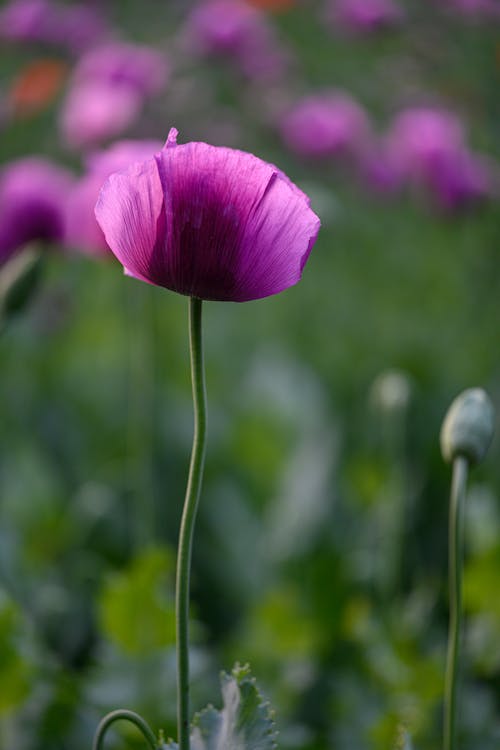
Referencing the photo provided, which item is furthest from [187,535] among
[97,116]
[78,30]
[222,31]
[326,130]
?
[78,30]

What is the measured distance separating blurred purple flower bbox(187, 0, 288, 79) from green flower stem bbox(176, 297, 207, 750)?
165 centimetres

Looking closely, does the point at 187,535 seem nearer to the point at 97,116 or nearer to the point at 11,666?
the point at 11,666

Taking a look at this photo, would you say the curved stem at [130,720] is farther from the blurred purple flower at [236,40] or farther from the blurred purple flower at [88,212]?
the blurred purple flower at [236,40]

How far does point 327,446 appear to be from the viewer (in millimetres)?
1235

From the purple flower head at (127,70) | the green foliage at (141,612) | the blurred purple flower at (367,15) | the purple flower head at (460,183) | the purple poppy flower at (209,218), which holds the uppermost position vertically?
the blurred purple flower at (367,15)

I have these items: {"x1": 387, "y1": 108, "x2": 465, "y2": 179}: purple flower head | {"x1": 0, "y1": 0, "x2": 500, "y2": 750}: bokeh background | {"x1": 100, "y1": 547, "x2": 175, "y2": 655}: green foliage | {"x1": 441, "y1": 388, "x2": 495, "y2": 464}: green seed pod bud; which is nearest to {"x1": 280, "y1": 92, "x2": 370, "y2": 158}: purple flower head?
{"x1": 0, "y1": 0, "x2": 500, "y2": 750}: bokeh background

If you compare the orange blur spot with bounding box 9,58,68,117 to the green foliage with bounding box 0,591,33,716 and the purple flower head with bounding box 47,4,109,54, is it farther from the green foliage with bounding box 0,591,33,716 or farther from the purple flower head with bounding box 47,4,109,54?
the green foliage with bounding box 0,591,33,716

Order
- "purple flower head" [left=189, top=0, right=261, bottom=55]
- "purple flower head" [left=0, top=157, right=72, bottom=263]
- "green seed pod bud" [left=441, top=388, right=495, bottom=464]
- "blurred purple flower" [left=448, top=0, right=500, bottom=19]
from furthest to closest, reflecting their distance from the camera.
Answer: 1. "purple flower head" [left=189, top=0, right=261, bottom=55]
2. "blurred purple flower" [left=448, top=0, right=500, bottom=19]
3. "purple flower head" [left=0, top=157, right=72, bottom=263]
4. "green seed pod bud" [left=441, top=388, right=495, bottom=464]

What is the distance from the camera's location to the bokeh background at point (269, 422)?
2.46 feet

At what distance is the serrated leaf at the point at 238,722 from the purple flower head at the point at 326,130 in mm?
1427

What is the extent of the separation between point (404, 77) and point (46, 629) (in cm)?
144

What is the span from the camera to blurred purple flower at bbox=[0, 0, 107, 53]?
2029 millimetres

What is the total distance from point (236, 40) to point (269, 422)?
98 centimetres

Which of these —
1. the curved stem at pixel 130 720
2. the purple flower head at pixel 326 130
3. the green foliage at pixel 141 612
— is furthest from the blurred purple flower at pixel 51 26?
the curved stem at pixel 130 720
